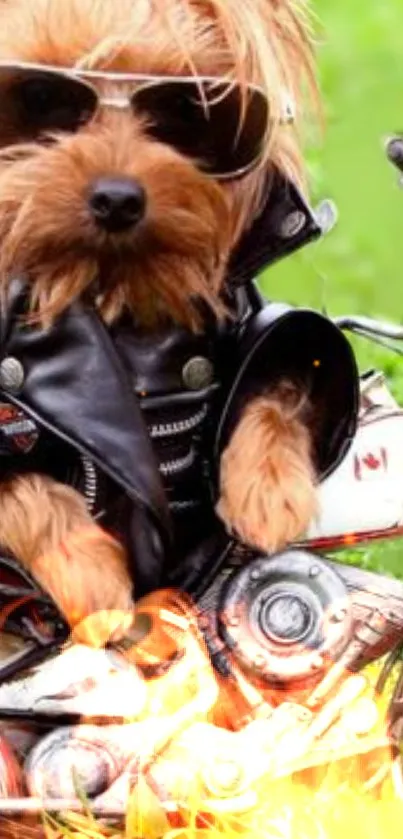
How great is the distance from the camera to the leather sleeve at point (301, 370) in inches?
60.8

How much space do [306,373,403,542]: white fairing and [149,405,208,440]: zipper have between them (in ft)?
0.36

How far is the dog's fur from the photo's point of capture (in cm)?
145

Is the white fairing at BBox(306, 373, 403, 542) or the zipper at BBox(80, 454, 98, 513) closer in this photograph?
the zipper at BBox(80, 454, 98, 513)

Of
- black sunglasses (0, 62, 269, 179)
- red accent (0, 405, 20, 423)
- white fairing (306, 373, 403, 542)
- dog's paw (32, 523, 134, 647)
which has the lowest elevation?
white fairing (306, 373, 403, 542)

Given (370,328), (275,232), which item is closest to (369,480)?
(370,328)

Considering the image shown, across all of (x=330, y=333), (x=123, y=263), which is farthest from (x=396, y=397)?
(x=123, y=263)

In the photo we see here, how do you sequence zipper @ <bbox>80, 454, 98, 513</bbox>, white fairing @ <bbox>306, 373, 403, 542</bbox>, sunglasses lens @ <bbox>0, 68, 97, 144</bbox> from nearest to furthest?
sunglasses lens @ <bbox>0, 68, 97, 144</bbox> < zipper @ <bbox>80, 454, 98, 513</bbox> < white fairing @ <bbox>306, 373, 403, 542</bbox>

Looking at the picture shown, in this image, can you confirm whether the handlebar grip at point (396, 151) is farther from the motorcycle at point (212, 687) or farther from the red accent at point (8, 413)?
the red accent at point (8, 413)

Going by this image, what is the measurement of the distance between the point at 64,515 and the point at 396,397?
426 millimetres

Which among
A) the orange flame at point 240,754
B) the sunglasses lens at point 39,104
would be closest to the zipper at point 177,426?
the orange flame at point 240,754

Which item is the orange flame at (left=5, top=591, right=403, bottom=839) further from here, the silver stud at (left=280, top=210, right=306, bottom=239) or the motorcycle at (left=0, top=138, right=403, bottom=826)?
the silver stud at (left=280, top=210, right=306, bottom=239)

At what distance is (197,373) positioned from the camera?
5.07 feet

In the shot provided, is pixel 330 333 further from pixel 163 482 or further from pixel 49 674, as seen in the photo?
pixel 49 674

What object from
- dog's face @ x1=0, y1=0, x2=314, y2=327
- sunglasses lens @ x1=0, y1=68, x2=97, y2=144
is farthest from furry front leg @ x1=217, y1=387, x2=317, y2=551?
sunglasses lens @ x1=0, y1=68, x2=97, y2=144
